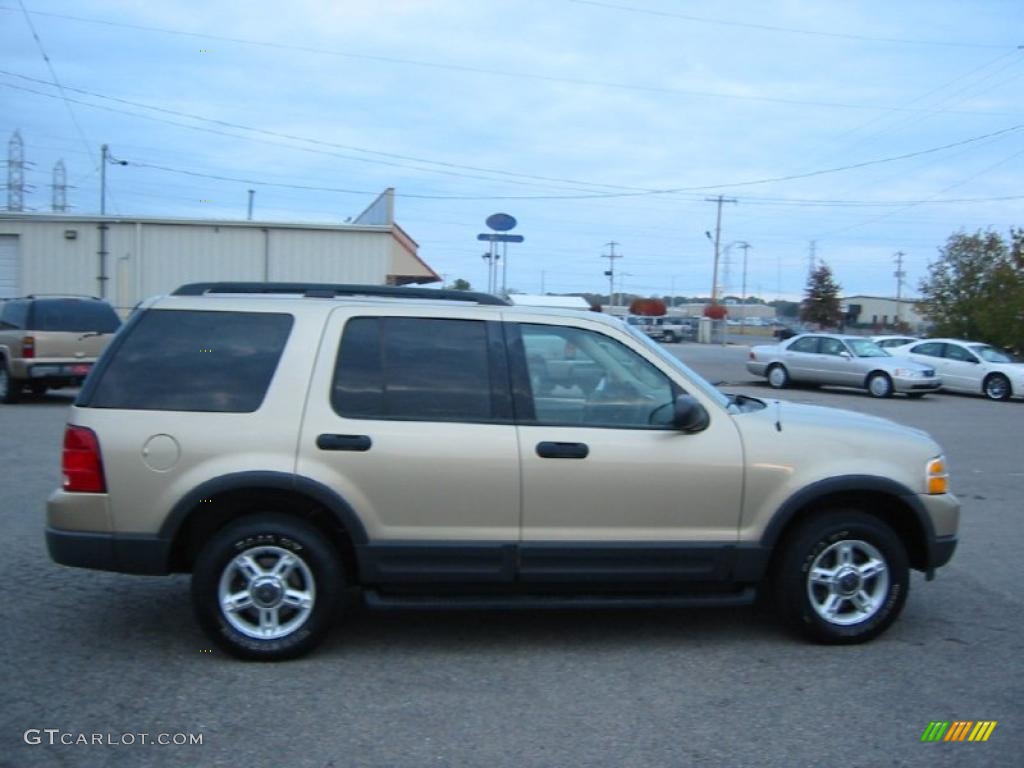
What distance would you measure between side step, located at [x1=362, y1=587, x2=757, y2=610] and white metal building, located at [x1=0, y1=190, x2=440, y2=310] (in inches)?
914

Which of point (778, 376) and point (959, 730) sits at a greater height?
point (778, 376)

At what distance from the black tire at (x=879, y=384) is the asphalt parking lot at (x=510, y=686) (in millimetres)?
17437

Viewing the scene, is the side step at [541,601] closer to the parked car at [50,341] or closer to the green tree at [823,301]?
the parked car at [50,341]

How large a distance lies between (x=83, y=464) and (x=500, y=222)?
12.4m

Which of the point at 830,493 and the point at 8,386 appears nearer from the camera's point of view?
the point at 830,493

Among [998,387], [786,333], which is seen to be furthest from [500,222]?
[786,333]

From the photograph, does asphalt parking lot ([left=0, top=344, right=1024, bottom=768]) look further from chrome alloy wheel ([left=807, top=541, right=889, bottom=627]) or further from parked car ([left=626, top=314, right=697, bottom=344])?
parked car ([left=626, top=314, right=697, bottom=344])

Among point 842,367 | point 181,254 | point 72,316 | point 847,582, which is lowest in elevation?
point 847,582

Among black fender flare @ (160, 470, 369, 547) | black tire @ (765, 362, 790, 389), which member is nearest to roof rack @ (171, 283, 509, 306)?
black fender flare @ (160, 470, 369, 547)

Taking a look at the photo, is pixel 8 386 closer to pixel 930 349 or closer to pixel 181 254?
pixel 181 254

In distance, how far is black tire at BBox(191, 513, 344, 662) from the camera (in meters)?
5.12

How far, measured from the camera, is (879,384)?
23.7 metres

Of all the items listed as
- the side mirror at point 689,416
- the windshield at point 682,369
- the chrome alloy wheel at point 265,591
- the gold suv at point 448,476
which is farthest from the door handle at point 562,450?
the chrome alloy wheel at point 265,591

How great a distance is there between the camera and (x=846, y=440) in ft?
18.1
